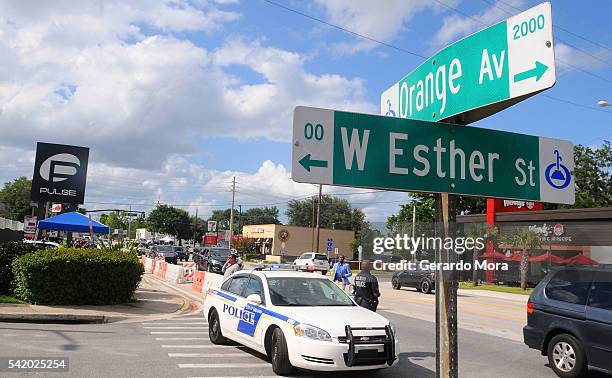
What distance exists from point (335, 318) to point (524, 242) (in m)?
28.9

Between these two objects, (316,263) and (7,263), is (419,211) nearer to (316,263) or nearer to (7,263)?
(316,263)

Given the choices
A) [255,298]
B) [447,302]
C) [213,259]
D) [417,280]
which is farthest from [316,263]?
[447,302]

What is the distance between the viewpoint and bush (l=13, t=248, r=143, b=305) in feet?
45.9

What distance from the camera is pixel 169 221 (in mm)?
125438

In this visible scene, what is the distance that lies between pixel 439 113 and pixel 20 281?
14150 mm

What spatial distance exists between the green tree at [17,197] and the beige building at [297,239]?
54250mm

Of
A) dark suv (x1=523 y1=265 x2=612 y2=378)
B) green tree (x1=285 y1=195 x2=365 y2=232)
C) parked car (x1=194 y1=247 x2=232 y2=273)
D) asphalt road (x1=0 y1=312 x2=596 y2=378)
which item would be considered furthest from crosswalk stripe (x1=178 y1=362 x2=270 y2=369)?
green tree (x1=285 y1=195 x2=365 y2=232)

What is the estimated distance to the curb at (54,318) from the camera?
1184 centimetres

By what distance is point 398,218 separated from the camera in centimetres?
6125

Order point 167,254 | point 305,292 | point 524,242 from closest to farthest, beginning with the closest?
point 305,292 → point 524,242 → point 167,254

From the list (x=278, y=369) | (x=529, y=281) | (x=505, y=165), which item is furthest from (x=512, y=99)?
(x=529, y=281)

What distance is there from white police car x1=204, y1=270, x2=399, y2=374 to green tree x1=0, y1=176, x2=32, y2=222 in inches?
4272

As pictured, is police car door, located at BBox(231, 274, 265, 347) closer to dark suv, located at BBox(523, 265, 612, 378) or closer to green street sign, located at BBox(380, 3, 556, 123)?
dark suv, located at BBox(523, 265, 612, 378)

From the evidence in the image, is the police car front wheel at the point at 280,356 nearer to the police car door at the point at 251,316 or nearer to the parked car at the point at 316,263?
the police car door at the point at 251,316
